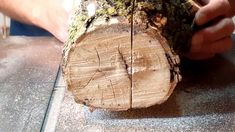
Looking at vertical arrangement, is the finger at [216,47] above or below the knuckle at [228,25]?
below

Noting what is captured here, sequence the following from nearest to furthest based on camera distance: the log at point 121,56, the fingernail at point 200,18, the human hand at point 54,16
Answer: the log at point 121,56
the fingernail at point 200,18
the human hand at point 54,16

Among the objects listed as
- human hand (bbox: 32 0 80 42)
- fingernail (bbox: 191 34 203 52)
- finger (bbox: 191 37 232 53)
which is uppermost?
fingernail (bbox: 191 34 203 52)

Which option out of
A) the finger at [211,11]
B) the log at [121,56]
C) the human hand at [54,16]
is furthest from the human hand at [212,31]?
the human hand at [54,16]

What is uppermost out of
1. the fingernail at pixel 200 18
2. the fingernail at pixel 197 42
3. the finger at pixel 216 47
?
the fingernail at pixel 200 18

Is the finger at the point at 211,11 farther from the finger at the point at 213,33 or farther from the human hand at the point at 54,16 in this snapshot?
the human hand at the point at 54,16

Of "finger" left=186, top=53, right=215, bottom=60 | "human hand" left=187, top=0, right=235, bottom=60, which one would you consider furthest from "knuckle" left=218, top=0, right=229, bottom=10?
"finger" left=186, top=53, right=215, bottom=60

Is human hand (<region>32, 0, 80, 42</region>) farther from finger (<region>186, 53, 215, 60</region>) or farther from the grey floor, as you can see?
finger (<region>186, 53, 215, 60</region>)

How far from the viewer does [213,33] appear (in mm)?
995

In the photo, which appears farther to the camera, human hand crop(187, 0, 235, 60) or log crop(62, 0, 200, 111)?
human hand crop(187, 0, 235, 60)

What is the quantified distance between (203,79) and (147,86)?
0.22 m

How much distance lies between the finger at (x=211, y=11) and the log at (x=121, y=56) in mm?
114

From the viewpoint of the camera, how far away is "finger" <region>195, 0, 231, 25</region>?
0.97 meters

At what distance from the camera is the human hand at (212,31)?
0.98 m

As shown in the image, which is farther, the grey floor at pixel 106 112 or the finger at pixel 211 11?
the finger at pixel 211 11
